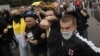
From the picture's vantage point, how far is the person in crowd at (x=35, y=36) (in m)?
7.61

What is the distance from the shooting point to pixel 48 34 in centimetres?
715

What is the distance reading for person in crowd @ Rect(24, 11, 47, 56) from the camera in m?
7.61

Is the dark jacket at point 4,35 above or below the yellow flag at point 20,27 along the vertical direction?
below

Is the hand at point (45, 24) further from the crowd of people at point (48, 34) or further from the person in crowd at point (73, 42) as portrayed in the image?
the person in crowd at point (73, 42)

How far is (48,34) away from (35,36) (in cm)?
58

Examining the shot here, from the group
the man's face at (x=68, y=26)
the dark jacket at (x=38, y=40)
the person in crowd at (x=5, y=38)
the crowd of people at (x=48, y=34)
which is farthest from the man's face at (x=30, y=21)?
the man's face at (x=68, y=26)

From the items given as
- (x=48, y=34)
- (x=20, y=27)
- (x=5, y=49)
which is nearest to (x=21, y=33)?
(x=20, y=27)

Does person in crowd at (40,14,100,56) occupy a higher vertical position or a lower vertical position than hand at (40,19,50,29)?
higher

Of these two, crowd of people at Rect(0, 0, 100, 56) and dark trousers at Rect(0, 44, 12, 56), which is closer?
crowd of people at Rect(0, 0, 100, 56)

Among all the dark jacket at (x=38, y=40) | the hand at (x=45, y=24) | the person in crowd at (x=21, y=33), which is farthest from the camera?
the person in crowd at (x=21, y=33)

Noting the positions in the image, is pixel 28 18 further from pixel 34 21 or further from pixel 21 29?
pixel 21 29

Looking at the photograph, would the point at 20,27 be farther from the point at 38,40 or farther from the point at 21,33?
the point at 38,40

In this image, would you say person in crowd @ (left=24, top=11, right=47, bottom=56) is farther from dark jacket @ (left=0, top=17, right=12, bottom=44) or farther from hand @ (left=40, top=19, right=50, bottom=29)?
dark jacket @ (left=0, top=17, right=12, bottom=44)

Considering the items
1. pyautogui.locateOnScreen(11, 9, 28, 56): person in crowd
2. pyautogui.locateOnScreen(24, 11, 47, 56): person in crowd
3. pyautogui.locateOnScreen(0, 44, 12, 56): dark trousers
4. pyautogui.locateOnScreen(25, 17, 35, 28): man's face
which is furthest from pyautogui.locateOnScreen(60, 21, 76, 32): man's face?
pyautogui.locateOnScreen(0, 44, 12, 56): dark trousers
